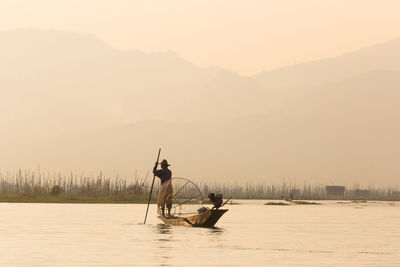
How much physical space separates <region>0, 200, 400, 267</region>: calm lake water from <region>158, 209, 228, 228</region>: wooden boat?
0.35m

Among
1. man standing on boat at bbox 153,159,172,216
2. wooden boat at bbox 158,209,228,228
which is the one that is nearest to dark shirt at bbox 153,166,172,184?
man standing on boat at bbox 153,159,172,216

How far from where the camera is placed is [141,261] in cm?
2456

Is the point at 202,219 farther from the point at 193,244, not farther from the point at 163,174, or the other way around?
the point at 193,244

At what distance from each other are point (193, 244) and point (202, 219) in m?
8.72

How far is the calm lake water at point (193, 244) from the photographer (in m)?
25.1

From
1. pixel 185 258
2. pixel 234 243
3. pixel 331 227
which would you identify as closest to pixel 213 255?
pixel 185 258

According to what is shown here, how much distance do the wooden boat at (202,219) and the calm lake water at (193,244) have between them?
0.35 m

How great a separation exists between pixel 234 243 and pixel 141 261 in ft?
23.9

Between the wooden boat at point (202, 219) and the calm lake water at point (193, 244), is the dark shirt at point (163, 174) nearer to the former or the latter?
the wooden boat at point (202, 219)

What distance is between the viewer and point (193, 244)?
100.0 ft

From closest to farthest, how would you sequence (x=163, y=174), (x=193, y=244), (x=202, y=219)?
(x=193, y=244), (x=202, y=219), (x=163, y=174)

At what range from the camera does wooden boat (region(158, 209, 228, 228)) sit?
38.5m

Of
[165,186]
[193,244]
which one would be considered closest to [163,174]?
[165,186]

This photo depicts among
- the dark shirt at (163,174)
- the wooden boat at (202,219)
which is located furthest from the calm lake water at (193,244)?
the dark shirt at (163,174)
